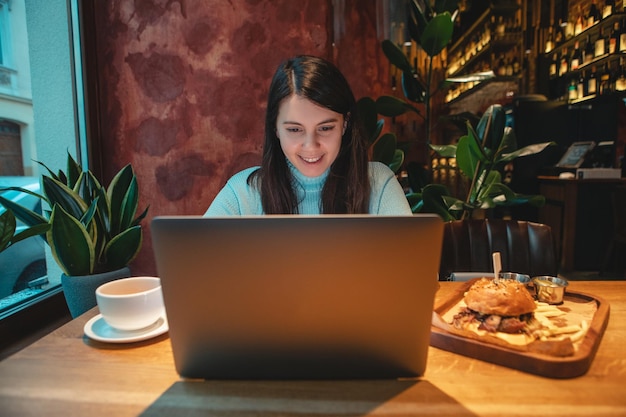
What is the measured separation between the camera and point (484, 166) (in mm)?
2117

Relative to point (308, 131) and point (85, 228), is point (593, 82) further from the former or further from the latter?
point (85, 228)

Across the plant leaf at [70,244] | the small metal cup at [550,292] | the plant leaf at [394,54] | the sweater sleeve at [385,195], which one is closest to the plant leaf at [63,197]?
the plant leaf at [70,244]

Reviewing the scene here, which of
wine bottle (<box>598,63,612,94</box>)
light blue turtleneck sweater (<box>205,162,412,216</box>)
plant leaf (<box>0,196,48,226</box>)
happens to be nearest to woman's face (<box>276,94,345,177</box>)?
light blue turtleneck sweater (<box>205,162,412,216</box>)

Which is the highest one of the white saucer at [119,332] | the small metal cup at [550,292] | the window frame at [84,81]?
the window frame at [84,81]

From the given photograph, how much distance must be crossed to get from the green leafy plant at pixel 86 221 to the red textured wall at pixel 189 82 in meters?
0.56

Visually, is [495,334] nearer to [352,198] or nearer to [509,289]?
[509,289]

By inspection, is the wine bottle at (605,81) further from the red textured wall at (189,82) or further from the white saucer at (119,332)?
the white saucer at (119,332)

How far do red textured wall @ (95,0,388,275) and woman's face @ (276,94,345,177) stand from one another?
82 cm

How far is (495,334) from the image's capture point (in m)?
0.73

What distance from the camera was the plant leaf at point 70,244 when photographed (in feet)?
3.76

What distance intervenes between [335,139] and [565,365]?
2.65 feet

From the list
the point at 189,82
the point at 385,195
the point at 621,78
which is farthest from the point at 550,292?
the point at 621,78

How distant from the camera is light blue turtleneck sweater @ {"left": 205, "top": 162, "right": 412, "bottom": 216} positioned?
1.36m

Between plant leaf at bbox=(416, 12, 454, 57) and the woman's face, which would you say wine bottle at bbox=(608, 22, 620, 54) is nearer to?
plant leaf at bbox=(416, 12, 454, 57)
